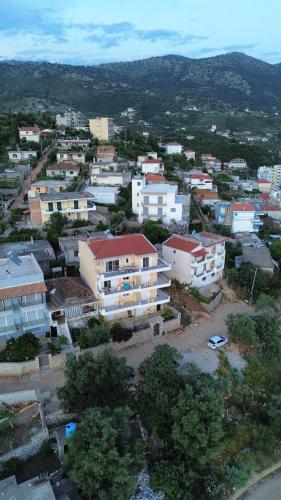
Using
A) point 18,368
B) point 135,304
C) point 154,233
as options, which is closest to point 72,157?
point 154,233

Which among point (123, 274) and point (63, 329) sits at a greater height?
point (123, 274)

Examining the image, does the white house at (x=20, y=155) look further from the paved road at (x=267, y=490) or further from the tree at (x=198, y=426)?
the paved road at (x=267, y=490)

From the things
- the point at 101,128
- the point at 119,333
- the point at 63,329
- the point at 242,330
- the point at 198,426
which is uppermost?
the point at 101,128

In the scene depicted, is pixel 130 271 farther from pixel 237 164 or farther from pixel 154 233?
pixel 237 164

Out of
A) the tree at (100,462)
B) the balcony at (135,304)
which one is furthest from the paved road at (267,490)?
Answer: the balcony at (135,304)

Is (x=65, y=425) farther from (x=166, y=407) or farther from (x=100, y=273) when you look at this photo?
(x=100, y=273)

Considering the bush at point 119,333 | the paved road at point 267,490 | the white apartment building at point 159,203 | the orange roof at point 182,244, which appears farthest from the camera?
the white apartment building at point 159,203

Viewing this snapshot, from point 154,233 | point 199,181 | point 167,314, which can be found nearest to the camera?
point 167,314
